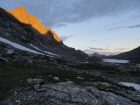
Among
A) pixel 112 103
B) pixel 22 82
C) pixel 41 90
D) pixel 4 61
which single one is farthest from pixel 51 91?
pixel 4 61

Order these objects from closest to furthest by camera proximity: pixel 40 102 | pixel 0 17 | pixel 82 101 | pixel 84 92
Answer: pixel 40 102 < pixel 82 101 < pixel 84 92 < pixel 0 17

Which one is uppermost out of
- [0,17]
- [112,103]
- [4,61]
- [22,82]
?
[0,17]

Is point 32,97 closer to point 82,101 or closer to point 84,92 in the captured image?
point 82,101

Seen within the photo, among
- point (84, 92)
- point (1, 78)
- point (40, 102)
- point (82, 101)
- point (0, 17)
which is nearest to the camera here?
point (40, 102)

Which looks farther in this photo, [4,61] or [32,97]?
[4,61]

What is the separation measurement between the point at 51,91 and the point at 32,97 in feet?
11.1

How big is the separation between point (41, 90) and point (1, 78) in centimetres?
839

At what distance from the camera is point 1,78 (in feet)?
100

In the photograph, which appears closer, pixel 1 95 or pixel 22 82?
pixel 1 95

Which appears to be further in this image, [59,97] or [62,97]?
[62,97]

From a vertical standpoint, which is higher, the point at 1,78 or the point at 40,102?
the point at 1,78

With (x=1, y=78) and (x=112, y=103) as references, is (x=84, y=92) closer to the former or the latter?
(x=112, y=103)

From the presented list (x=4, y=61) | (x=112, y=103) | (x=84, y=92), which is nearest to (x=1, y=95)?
(x=84, y=92)

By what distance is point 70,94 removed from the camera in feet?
87.4
